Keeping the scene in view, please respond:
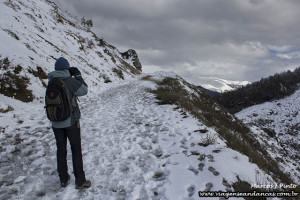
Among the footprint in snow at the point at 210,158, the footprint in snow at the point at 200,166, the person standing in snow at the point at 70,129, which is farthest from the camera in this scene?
the footprint in snow at the point at 210,158

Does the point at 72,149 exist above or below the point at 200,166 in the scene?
above

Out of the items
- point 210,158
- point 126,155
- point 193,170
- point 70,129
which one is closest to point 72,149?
point 70,129

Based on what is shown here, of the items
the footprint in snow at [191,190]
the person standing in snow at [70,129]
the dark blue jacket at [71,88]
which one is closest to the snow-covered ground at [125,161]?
the footprint in snow at [191,190]

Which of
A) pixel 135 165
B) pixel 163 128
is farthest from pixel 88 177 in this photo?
pixel 163 128

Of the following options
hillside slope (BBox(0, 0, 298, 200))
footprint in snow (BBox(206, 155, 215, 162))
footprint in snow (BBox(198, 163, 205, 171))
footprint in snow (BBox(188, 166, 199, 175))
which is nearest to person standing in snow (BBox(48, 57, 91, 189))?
hillside slope (BBox(0, 0, 298, 200))

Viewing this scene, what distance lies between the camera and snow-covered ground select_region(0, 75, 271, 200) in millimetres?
4152

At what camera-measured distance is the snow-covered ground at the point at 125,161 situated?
415cm

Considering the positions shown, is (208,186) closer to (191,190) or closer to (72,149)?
(191,190)

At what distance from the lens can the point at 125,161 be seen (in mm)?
5531

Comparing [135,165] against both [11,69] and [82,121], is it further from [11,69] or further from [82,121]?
[11,69]

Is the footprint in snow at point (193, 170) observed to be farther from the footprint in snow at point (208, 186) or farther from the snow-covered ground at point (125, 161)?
the footprint in snow at point (208, 186)

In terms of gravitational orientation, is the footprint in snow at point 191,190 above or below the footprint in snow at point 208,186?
below

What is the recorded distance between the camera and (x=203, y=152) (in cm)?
562

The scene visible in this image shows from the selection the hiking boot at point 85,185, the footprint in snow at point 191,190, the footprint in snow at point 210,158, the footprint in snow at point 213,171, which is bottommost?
the footprint in snow at point 191,190
